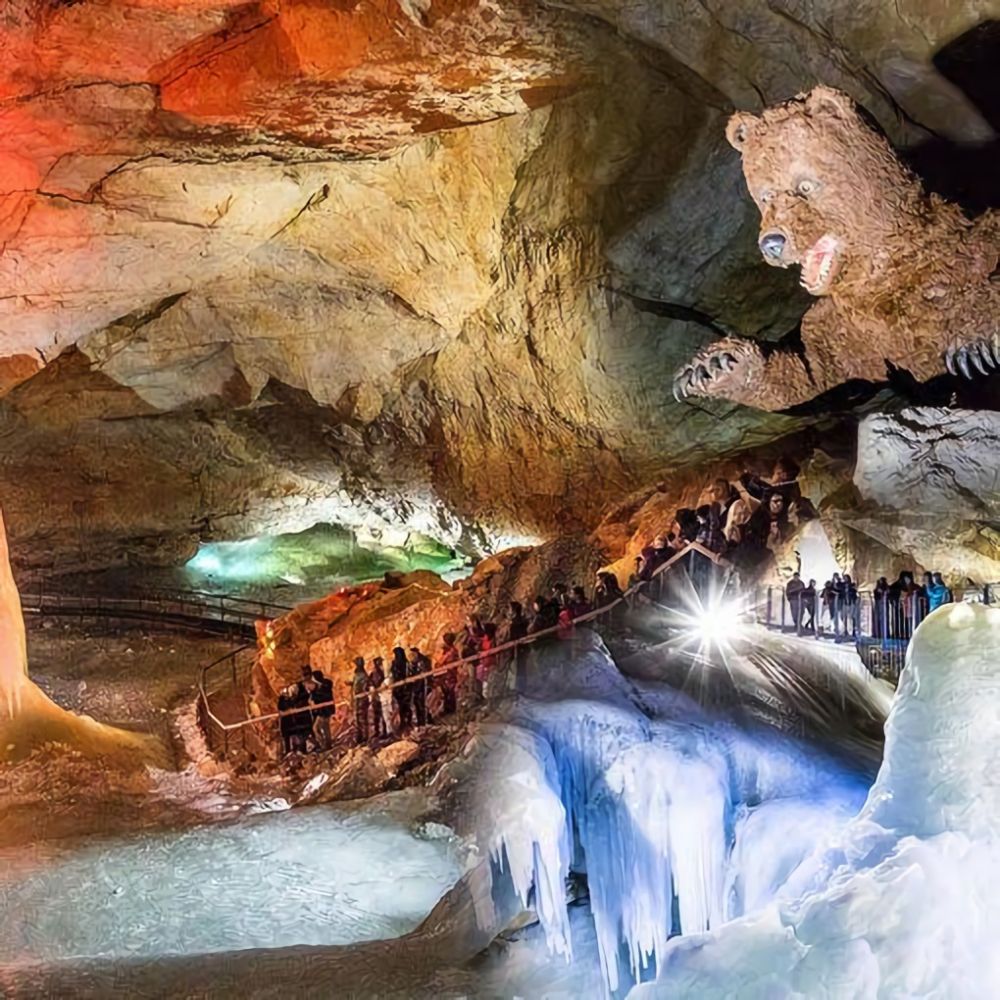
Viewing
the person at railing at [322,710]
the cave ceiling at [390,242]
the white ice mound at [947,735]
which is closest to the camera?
the white ice mound at [947,735]

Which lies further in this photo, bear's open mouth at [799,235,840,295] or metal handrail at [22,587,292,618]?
metal handrail at [22,587,292,618]

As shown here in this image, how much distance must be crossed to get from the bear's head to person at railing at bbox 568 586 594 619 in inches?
128

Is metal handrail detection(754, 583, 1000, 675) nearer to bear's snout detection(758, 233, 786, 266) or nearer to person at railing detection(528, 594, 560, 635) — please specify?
person at railing detection(528, 594, 560, 635)

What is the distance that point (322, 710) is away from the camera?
8984 millimetres

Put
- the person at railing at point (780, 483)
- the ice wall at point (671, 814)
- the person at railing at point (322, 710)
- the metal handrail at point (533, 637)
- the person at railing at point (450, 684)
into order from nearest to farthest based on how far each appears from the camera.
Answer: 1. the ice wall at point (671, 814)
2. the metal handrail at point (533, 637)
3. the person at railing at point (450, 684)
4. the person at railing at point (322, 710)
5. the person at railing at point (780, 483)

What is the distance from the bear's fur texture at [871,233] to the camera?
5430 millimetres

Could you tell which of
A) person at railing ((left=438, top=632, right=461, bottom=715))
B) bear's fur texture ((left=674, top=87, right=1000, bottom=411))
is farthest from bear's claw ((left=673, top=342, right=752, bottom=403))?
person at railing ((left=438, top=632, right=461, bottom=715))

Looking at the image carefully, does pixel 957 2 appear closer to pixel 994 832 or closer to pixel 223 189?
pixel 994 832

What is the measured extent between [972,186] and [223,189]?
5.43 meters

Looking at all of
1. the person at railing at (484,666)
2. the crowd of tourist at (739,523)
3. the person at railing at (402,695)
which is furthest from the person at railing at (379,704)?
the crowd of tourist at (739,523)

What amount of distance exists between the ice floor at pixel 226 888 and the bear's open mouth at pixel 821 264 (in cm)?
404

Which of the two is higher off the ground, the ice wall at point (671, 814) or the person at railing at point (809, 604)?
the person at railing at point (809, 604)

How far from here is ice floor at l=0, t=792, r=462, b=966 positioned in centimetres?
561

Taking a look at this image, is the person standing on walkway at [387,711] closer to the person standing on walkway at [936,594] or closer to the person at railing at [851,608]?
the person at railing at [851,608]
